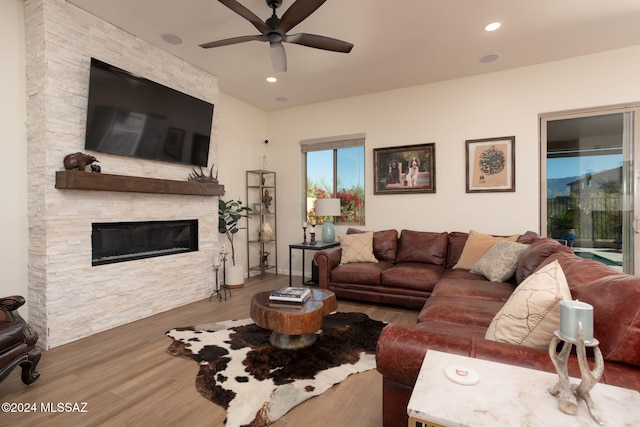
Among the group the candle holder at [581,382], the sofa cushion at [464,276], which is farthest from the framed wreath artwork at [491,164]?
the candle holder at [581,382]

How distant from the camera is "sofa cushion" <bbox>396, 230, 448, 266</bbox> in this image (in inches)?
162

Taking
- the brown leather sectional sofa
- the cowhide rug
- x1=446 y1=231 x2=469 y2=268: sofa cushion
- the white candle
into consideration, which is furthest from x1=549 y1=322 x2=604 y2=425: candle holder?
x1=446 y1=231 x2=469 y2=268: sofa cushion

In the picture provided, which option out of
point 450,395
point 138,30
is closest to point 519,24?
point 450,395

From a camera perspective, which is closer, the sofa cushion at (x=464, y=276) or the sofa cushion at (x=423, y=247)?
the sofa cushion at (x=464, y=276)

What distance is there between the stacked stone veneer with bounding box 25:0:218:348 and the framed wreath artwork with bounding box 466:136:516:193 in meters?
4.12

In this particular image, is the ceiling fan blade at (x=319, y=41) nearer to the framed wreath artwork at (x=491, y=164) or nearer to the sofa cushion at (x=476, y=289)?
the sofa cushion at (x=476, y=289)

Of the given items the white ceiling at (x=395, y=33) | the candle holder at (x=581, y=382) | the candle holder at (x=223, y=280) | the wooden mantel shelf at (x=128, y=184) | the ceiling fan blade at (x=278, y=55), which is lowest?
the candle holder at (x=223, y=280)

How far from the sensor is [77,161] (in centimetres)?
283

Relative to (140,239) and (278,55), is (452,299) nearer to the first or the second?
(278,55)

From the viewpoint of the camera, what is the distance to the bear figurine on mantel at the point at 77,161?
2816 mm

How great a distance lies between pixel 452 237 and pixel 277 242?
3042mm

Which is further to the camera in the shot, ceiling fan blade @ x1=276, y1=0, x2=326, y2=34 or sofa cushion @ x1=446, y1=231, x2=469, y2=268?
sofa cushion @ x1=446, y1=231, x2=469, y2=268

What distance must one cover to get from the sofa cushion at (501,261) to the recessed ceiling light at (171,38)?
407cm

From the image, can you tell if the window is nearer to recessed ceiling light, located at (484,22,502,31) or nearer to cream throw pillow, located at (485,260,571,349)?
recessed ceiling light, located at (484,22,502,31)
